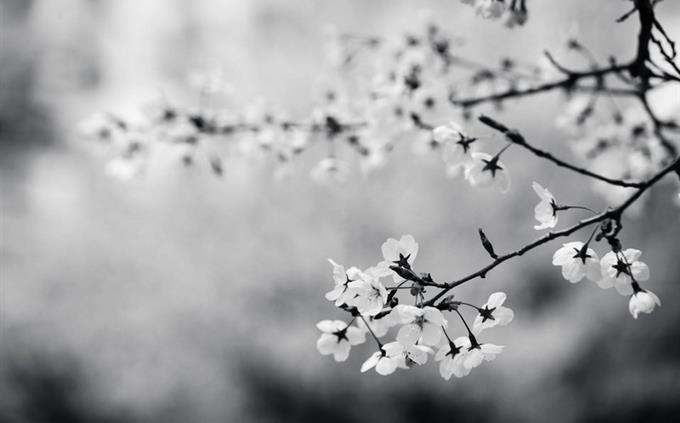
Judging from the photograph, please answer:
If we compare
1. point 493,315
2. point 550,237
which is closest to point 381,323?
point 493,315

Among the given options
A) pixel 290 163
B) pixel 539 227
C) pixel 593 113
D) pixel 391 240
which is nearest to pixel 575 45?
pixel 593 113

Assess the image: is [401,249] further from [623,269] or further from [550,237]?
[623,269]

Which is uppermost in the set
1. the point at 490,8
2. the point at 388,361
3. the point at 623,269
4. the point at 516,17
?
the point at 516,17

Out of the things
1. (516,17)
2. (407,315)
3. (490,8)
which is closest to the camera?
(407,315)

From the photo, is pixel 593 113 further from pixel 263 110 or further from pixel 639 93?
pixel 263 110

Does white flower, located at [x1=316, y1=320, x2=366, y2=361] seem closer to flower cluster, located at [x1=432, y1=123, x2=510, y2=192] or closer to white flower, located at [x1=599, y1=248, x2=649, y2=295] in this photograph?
flower cluster, located at [x1=432, y1=123, x2=510, y2=192]

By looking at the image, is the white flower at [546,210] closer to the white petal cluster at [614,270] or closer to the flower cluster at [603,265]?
the flower cluster at [603,265]

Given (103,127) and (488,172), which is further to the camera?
(103,127)
